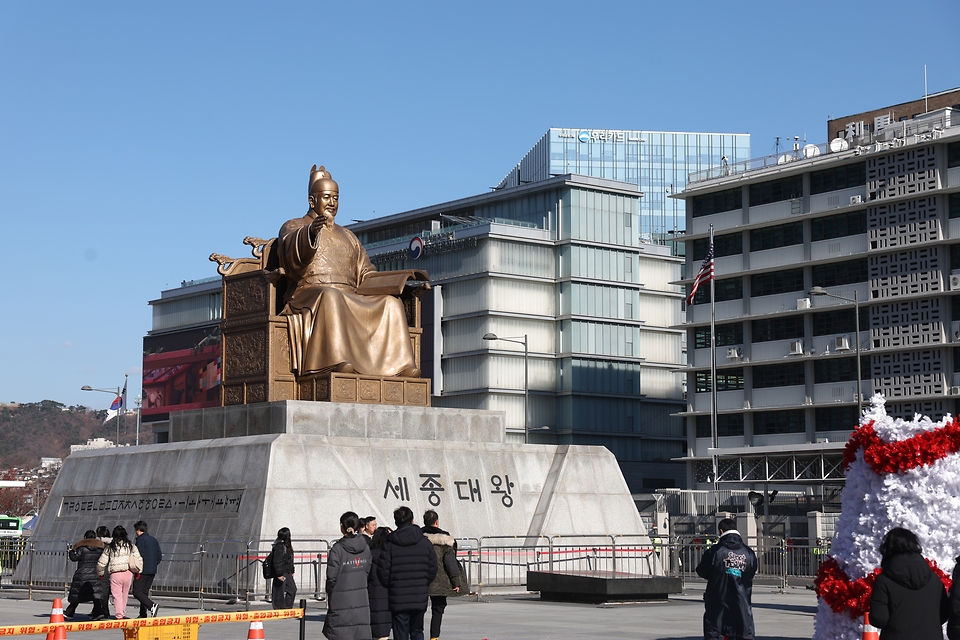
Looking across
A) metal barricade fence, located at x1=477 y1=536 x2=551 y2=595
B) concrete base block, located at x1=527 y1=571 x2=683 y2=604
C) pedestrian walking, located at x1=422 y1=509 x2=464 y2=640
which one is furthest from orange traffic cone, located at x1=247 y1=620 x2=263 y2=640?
metal barricade fence, located at x1=477 y1=536 x2=551 y2=595

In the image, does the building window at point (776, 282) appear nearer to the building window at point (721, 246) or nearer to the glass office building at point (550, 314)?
the building window at point (721, 246)

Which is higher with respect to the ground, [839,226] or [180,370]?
[839,226]

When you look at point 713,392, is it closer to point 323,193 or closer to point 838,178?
point 838,178

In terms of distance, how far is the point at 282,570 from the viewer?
1758cm

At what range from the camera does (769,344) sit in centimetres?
6281

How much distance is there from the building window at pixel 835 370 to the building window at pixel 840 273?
337 cm

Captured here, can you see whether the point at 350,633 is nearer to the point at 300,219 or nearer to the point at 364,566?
the point at 364,566

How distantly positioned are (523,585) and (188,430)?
7.06 meters

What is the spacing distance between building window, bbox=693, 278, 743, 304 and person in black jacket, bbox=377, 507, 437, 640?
2100 inches

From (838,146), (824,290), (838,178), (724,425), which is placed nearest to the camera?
(824,290)

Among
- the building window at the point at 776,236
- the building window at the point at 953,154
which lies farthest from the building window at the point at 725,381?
the building window at the point at 953,154

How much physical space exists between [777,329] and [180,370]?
2058 inches

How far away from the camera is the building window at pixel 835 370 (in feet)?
195

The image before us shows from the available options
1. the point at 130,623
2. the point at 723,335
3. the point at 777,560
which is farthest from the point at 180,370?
the point at 130,623
